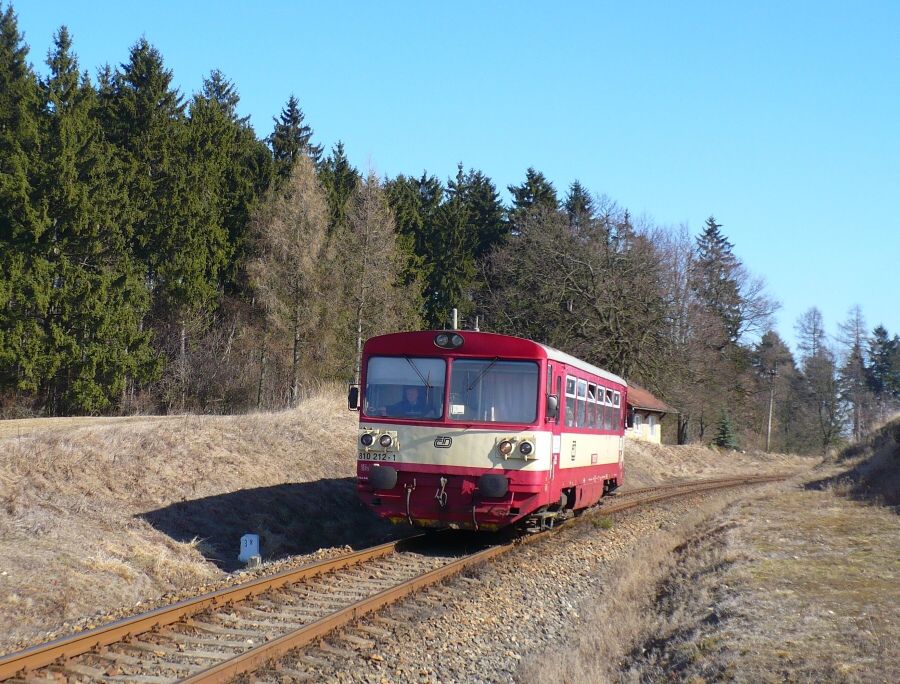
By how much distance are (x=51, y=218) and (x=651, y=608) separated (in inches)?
1022

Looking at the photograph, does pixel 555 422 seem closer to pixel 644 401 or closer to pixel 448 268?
pixel 644 401

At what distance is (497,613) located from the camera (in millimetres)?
8758

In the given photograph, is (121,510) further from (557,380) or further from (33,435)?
(557,380)

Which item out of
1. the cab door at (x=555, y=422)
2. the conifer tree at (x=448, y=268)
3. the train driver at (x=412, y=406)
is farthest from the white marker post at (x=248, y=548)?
the conifer tree at (x=448, y=268)

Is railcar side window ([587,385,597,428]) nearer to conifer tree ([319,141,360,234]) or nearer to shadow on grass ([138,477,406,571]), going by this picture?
shadow on grass ([138,477,406,571])

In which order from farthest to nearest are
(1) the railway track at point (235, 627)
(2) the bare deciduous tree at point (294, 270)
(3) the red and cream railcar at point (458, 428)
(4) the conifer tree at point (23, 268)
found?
1. (2) the bare deciduous tree at point (294, 270)
2. (4) the conifer tree at point (23, 268)
3. (3) the red and cream railcar at point (458, 428)
4. (1) the railway track at point (235, 627)

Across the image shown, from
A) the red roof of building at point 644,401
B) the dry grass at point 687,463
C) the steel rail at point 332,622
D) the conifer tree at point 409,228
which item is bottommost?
the steel rail at point 332,622

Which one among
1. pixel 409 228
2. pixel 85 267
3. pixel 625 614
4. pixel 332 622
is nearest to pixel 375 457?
pixel 625 614

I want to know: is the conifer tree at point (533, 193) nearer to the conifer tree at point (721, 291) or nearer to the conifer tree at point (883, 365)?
the conifer tree at point (721, 291)

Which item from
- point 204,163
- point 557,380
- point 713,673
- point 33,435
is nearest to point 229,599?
point 713,673

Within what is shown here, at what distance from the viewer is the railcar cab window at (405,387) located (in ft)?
39.0

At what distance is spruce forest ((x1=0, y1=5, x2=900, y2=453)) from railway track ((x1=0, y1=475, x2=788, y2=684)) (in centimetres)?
1508

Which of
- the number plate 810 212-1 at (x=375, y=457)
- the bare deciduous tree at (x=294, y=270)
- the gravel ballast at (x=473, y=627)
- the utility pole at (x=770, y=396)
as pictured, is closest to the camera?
the gravel ballast at (x=473, y=627)

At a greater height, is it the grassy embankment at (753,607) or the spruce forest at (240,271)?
the spruce forest at (240,271)
